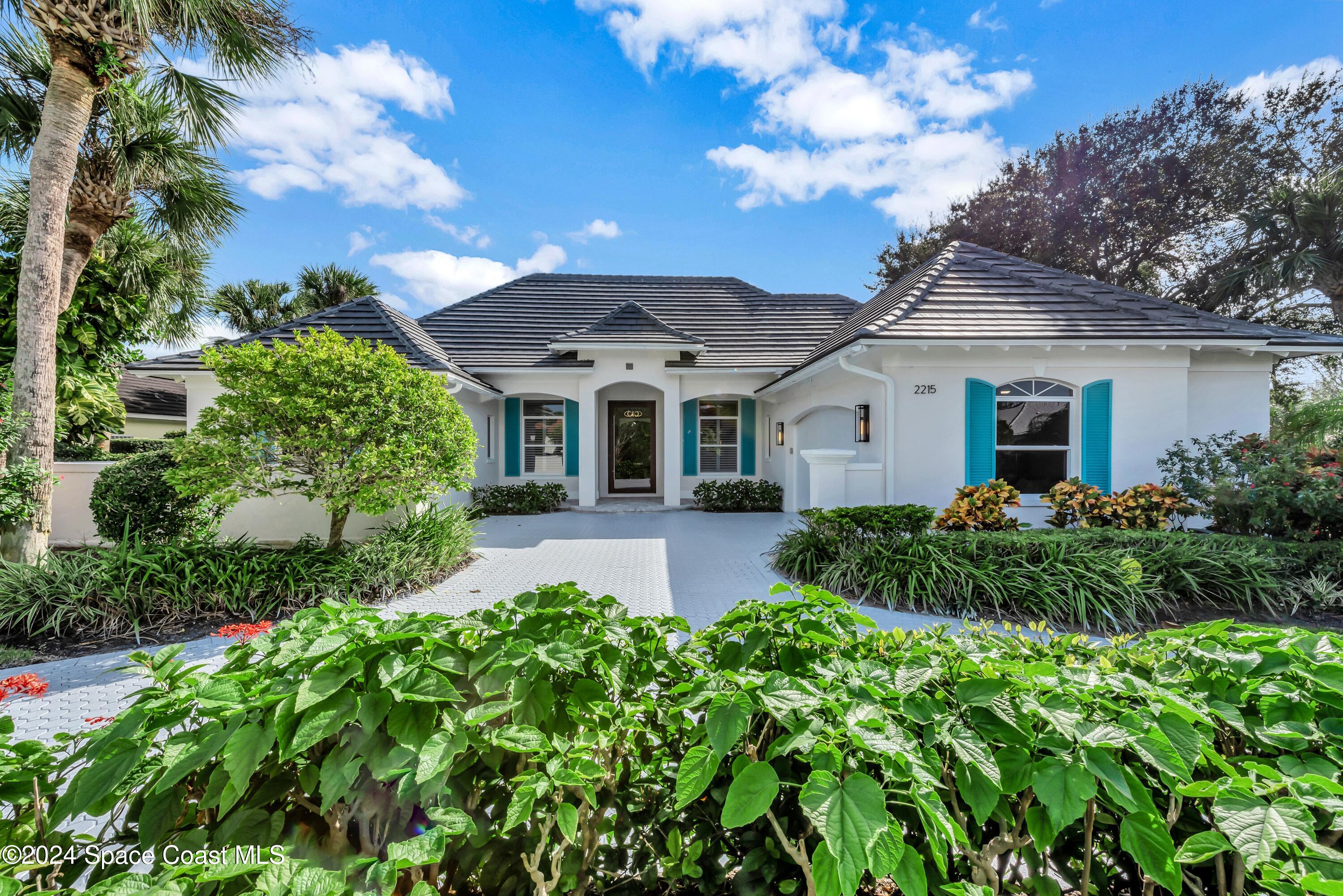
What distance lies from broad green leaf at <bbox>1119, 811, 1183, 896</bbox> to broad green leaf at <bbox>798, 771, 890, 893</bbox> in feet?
1.63

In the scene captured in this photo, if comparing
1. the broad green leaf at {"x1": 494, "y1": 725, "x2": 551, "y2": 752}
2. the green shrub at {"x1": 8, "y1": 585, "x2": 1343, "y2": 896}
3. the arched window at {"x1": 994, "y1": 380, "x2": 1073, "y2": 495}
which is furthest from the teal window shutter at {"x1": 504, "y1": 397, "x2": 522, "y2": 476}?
the broad green leaf at {"x1": 494, "y1": 725, "x2": 551, "y2": 752}

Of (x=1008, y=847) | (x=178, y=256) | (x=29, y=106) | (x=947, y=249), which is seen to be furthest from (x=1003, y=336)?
(x=178, y=256)

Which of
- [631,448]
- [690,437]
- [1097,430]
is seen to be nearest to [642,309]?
[690,437]

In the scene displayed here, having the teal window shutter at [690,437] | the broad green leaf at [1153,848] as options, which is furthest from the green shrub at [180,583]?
the teal window shutter at [690,437]

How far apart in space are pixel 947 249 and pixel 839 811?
13016 mm

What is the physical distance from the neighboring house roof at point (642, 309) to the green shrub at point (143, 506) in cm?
664

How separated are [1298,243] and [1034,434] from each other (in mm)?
14033

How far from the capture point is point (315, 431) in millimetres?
5812

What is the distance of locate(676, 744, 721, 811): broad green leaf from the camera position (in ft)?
3.31

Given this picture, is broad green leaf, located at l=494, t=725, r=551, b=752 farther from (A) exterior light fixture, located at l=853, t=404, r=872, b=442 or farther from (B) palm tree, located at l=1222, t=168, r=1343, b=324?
(B) palm tree, located at l=1222, t=168, r=1343, b=324

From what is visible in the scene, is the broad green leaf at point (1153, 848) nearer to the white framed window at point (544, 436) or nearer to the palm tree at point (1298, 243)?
the white framed window at point (544, 436)

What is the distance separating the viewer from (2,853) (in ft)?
3.11

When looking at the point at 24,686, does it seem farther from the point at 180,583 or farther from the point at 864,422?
the point at 864,422

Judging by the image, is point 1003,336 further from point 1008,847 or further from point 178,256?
point 178,256
